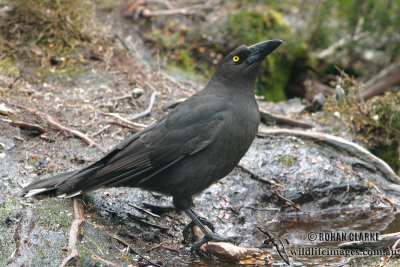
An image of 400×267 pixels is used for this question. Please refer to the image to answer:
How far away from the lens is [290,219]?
16.9 feet

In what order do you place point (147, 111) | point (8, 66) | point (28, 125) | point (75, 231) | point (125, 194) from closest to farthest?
point (75, 231) < point (125, 194) < point (28, 125) < point (147, 111) < point (8, 66)

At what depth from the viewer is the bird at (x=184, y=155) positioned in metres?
4.14

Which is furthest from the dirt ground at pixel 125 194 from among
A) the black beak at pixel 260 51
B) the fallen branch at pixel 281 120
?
the black beak at pixel 260 51

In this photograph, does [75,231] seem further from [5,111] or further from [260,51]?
[260,51]

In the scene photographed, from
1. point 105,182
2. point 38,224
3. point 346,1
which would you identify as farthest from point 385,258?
point 346,1

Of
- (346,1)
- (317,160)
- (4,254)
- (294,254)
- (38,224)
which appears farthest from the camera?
(346,1)

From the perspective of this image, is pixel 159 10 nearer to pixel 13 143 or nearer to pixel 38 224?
pixel 13 143

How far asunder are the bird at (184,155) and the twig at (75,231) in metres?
0.12

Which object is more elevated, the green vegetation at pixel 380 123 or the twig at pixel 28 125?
the green vegetation at pixel 380 123

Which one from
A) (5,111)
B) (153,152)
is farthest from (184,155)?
(5,111)

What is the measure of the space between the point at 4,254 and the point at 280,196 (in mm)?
2923

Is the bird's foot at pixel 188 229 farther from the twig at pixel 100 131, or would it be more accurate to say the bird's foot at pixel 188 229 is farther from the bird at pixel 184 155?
the twig at pixel 100 131

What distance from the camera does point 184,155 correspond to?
4.21 metres

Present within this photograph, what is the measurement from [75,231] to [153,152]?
0.95 meters
